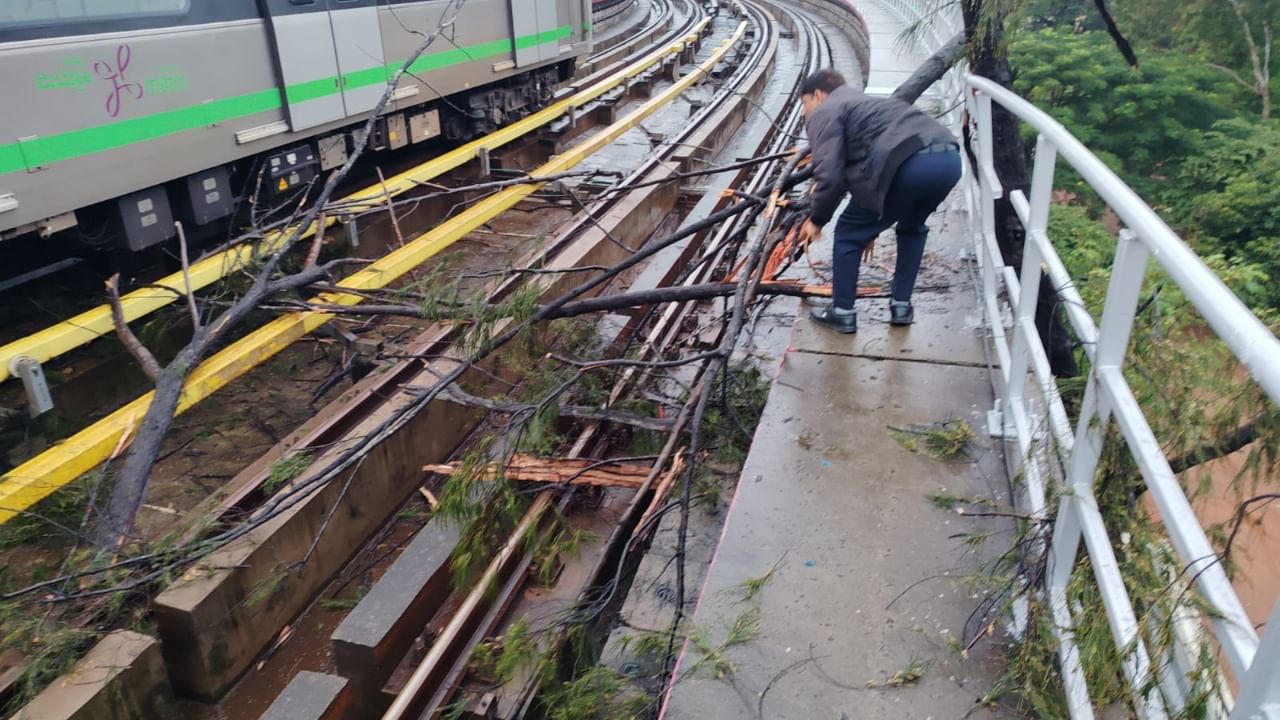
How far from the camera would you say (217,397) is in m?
6.18

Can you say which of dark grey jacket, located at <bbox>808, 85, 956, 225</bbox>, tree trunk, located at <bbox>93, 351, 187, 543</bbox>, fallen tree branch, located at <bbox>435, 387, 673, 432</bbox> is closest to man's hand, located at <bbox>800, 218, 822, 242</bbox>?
dark grey jacket, located at <bbox>808, 85, 956, 225</bbox>

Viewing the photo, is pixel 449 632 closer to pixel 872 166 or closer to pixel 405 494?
pixel 405 494

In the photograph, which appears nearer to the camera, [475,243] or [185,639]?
[185,639]

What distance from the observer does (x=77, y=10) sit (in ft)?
17.9

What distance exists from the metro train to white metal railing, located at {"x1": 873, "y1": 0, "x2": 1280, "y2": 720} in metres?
3.60

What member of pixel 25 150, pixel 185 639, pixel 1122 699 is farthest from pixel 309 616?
pixel 1122 699

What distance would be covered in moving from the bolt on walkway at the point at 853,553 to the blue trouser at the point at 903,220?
0.29 meters

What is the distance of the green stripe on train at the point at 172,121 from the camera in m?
5.20

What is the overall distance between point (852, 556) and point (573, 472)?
5.43 ft

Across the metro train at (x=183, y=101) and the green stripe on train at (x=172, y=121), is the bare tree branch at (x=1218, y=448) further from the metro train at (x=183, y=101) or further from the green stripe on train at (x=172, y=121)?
the green stripe on train at (x=172, y=121)

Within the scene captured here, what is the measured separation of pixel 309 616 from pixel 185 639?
75 centimetres

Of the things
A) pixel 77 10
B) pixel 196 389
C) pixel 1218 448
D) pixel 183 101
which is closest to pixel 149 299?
pixel 196 389

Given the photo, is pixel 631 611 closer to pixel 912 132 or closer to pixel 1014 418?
pixel 1014 418

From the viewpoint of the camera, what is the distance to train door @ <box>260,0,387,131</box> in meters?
7.05
